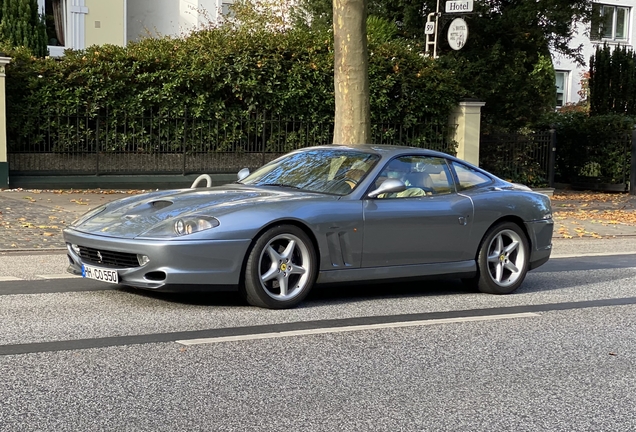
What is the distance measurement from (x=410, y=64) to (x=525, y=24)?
3507 millimetres

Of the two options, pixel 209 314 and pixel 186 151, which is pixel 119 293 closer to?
pixel 209 314

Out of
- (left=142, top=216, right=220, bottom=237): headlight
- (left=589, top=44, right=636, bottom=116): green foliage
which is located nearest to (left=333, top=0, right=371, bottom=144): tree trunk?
(left=142, top=216, right=220, bottom=237): headlight

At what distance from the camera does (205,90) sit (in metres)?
19.0

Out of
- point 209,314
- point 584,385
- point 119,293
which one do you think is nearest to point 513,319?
point 584,385

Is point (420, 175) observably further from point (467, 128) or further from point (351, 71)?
point (467, 128)

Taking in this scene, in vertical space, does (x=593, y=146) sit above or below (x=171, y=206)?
below

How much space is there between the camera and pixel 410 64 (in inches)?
812

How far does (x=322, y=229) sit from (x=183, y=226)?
3.71 ft

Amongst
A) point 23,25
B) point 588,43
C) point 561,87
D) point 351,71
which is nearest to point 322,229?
point 351,71

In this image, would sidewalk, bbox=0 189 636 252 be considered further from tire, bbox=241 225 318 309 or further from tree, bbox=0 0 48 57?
tree, bbox=0 0 48 57

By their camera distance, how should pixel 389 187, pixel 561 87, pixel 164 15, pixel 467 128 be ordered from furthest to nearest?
pixel 561 87
pixel 164 15
pixel 467 128
pixel 389 187

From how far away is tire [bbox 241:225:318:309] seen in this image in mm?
7043

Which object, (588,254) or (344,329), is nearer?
(344,329)

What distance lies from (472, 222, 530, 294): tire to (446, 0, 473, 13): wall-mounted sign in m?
12.1
